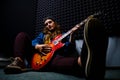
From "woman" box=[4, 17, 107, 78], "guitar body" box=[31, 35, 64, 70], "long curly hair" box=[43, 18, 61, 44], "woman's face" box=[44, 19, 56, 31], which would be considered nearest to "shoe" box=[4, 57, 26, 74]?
"woman" box=[4, 17, 107, 78]

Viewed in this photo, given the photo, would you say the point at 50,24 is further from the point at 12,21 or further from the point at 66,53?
the point at 12,21

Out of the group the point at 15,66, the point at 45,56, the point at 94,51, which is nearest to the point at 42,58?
the point at 45,56

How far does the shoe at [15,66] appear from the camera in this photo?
4.58ft

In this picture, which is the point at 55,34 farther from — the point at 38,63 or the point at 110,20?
the point at 110,20

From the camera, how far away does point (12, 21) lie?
2355 millimetres

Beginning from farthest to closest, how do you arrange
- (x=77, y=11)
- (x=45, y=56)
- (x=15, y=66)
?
1. (x=77, y=11)
2. (x=45, y=56)
3. (x=15, y=66)

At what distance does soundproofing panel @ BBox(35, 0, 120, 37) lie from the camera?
1773mm

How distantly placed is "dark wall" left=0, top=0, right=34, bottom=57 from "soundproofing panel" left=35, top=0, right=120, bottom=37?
0.16 m

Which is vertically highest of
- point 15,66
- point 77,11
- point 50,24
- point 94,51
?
point 77,11

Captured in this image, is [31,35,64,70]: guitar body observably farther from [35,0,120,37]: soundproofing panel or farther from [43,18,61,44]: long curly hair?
[35,0,120,37]: soundproofing panel

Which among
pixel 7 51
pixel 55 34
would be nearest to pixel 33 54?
pixel 55 34

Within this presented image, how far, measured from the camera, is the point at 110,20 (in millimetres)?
1773

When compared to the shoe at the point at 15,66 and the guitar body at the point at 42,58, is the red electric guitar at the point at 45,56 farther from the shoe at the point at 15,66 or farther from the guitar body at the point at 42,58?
the shoe at the point at 15,66

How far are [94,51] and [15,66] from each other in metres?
0.77
